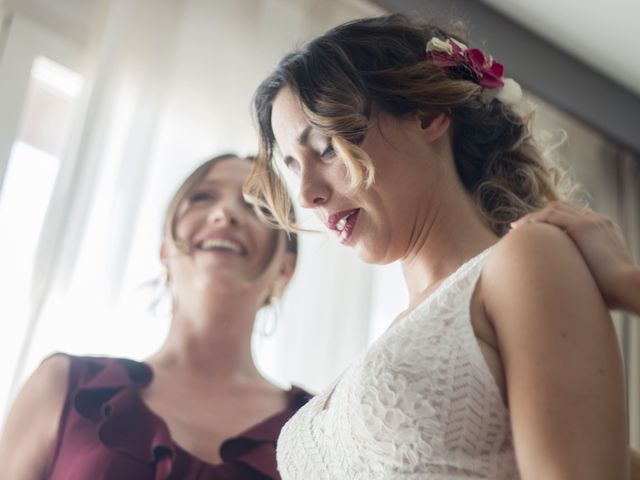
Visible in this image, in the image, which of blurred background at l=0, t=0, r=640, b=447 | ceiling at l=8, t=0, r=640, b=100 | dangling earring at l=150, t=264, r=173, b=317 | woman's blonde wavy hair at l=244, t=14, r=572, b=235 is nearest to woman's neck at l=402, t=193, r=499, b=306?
woman's blonde wavy hair at l=244, t=14, r=572, b=235

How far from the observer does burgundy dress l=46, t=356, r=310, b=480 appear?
56.1 inches

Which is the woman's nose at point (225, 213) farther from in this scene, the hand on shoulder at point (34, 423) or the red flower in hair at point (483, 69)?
the red flower in hair at point (483, 69)

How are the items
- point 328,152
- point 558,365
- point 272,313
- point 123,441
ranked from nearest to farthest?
point 558,365, point 328,152, point 123,441, point 272,313

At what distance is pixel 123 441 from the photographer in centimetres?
146

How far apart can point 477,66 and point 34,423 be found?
3.04 ft

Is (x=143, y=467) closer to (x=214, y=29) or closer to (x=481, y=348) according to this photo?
(x=481, y=348)

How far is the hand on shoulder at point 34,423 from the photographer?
1.42 metres

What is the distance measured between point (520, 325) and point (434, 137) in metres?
0.38

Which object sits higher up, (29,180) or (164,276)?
(29,180)

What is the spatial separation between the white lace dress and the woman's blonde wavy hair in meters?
0.20

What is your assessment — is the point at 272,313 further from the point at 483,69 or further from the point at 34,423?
the point at 483,69

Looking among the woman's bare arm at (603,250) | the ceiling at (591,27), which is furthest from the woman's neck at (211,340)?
the ceiling at (591,27)

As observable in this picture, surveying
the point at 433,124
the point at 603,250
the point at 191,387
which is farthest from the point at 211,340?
the point at 603,250

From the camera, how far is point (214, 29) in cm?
208
